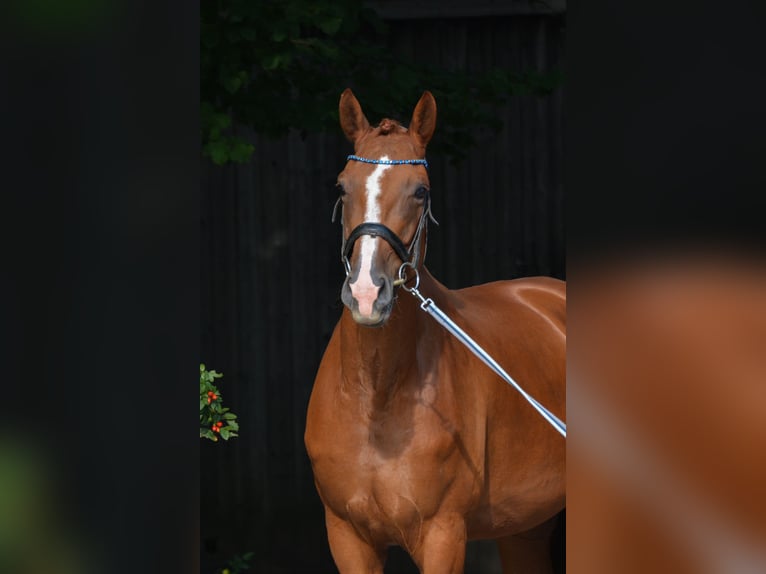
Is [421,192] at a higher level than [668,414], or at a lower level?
higher

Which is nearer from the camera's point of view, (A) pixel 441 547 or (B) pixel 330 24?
(A) pixel 441 547

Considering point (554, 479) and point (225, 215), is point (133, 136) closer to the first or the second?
point (554, 479)

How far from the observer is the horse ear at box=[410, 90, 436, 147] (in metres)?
3.52

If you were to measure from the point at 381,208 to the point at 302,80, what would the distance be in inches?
88.8

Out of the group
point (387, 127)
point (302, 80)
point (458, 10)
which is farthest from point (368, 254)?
point (458, 10)

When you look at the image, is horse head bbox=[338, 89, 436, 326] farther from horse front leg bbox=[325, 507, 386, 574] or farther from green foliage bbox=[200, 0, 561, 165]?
green foliage bbox=[200, 0, 561, 165]

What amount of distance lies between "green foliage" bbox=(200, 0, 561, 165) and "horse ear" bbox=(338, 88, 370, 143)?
3.64 ft

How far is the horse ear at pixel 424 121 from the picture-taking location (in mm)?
3521

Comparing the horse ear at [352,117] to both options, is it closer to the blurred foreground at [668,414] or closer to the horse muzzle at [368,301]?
the horse muzzle at [368,301]

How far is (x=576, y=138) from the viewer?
151cm

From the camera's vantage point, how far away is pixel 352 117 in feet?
11.7

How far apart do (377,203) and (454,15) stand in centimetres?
351

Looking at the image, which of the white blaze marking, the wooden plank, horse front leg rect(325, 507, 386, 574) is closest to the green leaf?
the white blaze marking

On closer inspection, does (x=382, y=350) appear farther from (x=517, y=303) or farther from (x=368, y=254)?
(x=517, y=303)
